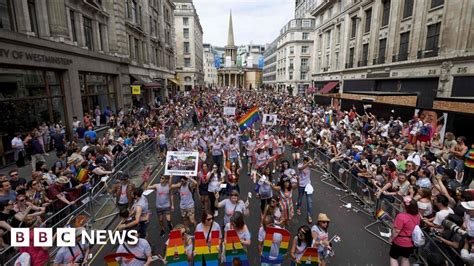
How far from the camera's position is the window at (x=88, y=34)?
18.9 metres

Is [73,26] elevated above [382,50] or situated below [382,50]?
above

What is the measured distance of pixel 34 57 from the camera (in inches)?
504

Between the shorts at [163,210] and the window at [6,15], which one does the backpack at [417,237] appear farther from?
the window at [6,15]

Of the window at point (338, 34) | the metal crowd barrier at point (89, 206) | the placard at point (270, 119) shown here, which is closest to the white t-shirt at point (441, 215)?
the metal crowd barrier at point (89, 206)

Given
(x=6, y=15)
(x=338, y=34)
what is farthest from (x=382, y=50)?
(x=6, y=15)

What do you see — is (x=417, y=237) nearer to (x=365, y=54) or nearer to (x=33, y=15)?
(x=33, y=15)

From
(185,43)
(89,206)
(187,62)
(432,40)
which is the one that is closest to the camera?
(89,206)

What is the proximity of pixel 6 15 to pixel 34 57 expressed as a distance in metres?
2.09

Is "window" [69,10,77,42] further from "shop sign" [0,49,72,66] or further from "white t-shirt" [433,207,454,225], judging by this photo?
"white t-shirt" [433,207,454,225]

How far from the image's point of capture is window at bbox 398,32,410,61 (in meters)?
23.2

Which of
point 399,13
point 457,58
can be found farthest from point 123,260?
point 399,13

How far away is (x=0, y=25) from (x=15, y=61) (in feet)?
5.91

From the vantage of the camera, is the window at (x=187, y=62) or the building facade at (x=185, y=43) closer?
the building facade at (x=185, y=43)

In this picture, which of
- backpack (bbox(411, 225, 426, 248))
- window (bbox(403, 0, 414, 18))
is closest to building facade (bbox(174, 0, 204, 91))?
window (bbox(403, 0, 414, 18))
